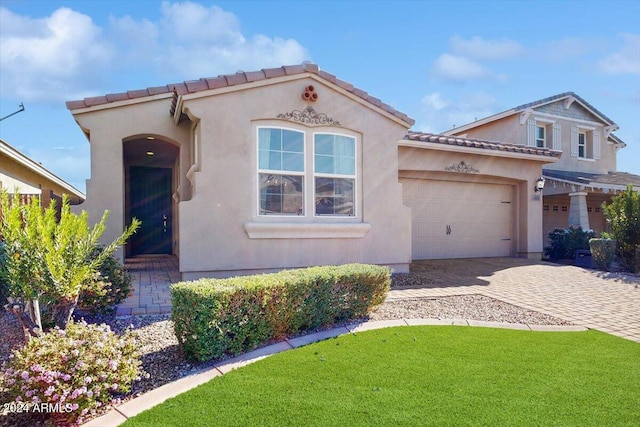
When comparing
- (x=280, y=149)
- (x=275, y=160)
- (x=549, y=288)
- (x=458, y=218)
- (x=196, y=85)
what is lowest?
(x=549, y=288)

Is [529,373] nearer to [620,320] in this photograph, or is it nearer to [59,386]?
[620,320]

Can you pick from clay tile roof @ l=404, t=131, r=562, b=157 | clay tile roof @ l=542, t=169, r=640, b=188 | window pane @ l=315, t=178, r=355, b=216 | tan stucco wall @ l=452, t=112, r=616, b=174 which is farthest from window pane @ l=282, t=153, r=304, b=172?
tan stucco wall @ l=452, t=112, r=616, b=174

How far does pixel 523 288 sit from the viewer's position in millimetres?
9156

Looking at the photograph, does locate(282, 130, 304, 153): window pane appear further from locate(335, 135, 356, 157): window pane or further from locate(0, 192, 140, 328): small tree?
locate(0, 192, 140, 328): small tree

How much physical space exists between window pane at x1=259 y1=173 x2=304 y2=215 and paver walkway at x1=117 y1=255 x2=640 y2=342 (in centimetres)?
274

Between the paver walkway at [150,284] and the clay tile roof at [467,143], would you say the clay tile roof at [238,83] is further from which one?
the paver walkway at [150,284]

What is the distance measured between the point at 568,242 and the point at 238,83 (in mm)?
13893

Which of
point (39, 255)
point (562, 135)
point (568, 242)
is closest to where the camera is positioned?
point (39, 255)

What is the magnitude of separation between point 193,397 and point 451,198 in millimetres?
12270

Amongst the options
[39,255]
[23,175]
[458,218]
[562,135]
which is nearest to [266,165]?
[39,255]

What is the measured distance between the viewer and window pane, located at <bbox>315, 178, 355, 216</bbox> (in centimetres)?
961

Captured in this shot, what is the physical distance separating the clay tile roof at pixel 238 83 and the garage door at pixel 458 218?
3918mm

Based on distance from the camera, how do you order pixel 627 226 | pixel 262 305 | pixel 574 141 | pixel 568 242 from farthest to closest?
pixel 574 141, pixel 568 242, pixel 627 226, pixel 262 305

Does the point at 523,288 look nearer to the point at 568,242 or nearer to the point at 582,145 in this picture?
the point at 568,242
